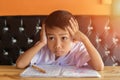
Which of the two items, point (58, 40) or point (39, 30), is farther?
point (39, 30)

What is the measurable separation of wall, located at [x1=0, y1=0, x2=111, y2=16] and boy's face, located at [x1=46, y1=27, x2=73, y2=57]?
0.60 meters

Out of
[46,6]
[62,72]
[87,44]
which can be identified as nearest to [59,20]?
[87,44]

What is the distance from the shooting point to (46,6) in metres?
1.94

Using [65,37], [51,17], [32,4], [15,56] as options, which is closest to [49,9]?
[32,4]

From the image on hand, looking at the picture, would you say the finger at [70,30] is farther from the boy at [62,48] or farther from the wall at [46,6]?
the wall at [46,6]

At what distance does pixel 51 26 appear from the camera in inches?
53.4

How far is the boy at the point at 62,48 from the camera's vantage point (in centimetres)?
133

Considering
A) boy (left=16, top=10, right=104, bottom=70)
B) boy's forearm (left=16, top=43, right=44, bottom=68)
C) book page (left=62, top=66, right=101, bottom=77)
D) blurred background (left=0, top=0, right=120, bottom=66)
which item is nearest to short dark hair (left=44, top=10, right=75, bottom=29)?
boy (left=16, top=10, right=104, bottom=70)

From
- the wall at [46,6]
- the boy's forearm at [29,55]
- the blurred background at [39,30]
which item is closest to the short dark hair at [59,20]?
the boy's forearm at [29,55]

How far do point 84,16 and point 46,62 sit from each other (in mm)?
518

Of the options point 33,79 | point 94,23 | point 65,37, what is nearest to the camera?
point 33,79

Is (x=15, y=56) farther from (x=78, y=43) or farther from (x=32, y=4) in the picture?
(x=78, y=43)

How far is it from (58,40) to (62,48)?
0.18 ft

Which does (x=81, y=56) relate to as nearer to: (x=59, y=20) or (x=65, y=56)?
(x=65, y=56)
